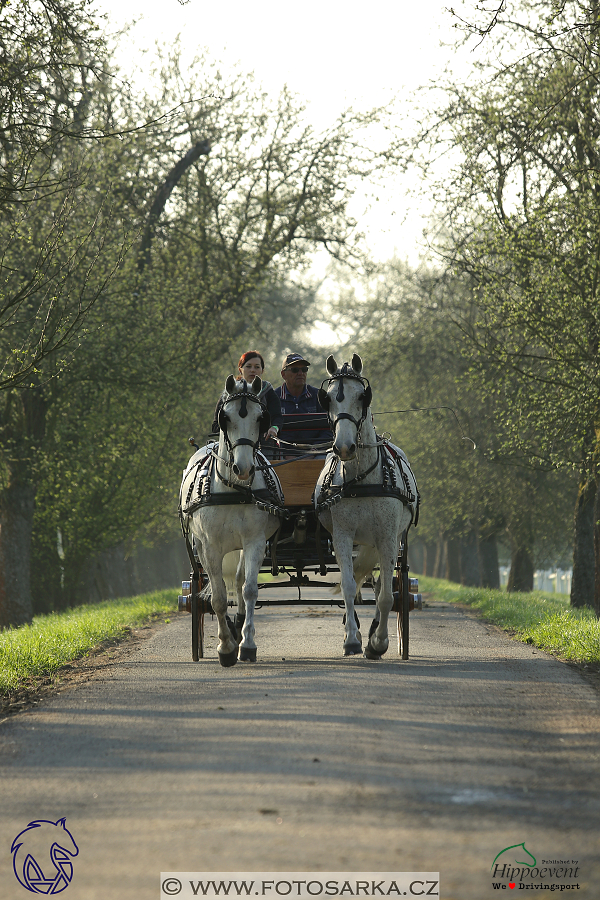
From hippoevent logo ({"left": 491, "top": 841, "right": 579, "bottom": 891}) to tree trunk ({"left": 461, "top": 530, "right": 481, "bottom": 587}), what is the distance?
34123 mm

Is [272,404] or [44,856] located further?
[272,404]

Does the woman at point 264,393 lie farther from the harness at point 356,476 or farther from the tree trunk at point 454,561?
the tree trunk at point 454,561

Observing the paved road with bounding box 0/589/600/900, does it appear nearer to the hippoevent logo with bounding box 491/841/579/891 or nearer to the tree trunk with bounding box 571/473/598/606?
the hippoevent logo with bounding box 491/841/579/891

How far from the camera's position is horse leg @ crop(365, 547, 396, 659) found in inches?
365

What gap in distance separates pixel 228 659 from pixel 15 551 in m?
11.2

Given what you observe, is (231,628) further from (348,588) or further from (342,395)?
(342,395)

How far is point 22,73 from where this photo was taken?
10.3 metres

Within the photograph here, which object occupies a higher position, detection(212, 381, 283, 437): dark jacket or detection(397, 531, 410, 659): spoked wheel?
detection(212, 381, 283, 437): dark jacket

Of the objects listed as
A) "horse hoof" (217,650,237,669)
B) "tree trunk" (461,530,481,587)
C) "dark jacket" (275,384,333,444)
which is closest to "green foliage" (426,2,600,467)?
"dark jacket" (275,384,333,444)

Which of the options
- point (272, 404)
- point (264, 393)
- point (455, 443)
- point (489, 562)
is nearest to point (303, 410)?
point (272, 404)

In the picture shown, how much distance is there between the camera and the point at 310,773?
16.1 feet

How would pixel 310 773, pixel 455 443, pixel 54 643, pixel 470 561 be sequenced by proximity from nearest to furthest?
pixel 310 773, pixel 54 643, pixel 455 443, pixel 470 561

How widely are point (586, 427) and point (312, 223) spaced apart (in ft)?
37.6

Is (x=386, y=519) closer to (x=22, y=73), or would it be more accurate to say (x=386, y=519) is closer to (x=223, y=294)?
(x=22, y=73)
